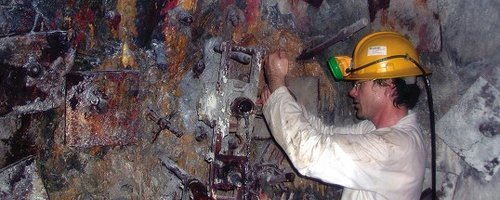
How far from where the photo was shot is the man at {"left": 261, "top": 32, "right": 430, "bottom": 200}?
8.77 ft

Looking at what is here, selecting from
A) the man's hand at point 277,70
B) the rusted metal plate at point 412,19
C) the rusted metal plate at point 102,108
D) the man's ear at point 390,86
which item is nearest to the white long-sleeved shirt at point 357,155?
the man's hand at point 277,70

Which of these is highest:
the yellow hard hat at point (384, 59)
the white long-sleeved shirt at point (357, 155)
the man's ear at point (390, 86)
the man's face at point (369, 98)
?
the yellow hard hat at point (384, 59)

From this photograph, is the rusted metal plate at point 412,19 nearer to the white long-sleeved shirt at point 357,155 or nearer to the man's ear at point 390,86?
the man's ear at point 390,86

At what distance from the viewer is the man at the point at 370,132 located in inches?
105

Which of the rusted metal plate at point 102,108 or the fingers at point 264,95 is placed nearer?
the rusted metal plate at point 102,108

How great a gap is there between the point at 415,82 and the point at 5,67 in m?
2.29

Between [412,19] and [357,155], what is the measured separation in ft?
3.78

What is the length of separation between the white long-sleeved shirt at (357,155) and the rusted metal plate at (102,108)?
88 cm

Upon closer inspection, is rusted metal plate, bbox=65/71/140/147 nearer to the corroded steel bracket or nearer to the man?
the corroded steel bracket

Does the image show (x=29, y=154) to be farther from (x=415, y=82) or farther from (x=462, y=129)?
(x=462, y=129)

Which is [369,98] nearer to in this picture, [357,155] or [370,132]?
[370,132]

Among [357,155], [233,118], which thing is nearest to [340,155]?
[357,155]

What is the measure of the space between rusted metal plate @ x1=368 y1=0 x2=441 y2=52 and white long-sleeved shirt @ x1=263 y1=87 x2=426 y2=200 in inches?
28.4

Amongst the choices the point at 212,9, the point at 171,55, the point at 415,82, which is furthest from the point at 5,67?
the point at 415,82
